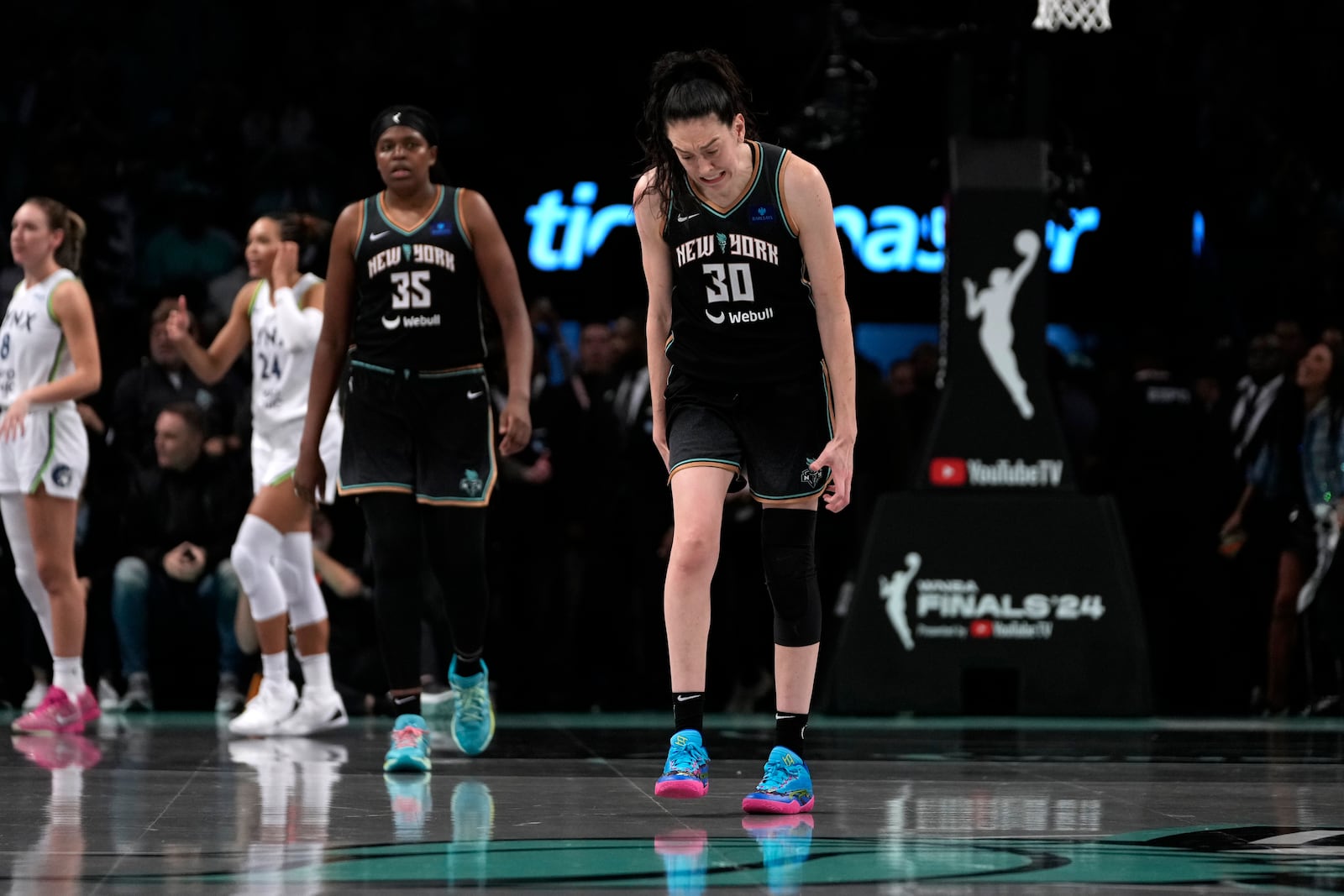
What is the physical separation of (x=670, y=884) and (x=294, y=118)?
389 inches

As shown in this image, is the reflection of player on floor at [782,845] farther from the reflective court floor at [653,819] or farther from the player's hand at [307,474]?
the player's hand at [307,474]

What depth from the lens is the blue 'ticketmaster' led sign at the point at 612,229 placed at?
12.5m

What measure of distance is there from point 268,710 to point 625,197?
245 inches

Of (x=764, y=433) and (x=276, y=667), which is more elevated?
(x=764, y=433)

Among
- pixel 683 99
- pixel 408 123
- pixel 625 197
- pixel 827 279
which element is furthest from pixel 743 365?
pixel 625 197

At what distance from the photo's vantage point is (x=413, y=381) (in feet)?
18.9

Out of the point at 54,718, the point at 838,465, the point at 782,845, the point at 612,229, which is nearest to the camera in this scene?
the point at 782,845

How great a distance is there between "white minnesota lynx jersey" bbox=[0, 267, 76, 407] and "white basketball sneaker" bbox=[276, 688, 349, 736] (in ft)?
5.27

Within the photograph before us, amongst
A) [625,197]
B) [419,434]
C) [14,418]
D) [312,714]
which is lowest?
[312,714]

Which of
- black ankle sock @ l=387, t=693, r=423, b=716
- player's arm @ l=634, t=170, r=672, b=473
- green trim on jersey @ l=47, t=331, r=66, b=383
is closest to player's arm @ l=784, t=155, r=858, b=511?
player's arm @ l=634, t=170, r=672, b=473

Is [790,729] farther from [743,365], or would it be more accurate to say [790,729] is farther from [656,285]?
[656,285]

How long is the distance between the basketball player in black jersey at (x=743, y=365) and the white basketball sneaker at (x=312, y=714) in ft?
9.53

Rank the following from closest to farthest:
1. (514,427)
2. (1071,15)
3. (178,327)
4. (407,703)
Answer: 1. (407,703)
2. (514,427)
3. (178,327)
4. (1071,15)

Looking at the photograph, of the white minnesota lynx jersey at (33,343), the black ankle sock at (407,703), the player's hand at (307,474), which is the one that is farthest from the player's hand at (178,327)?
the black ankle sock at (407,703)
